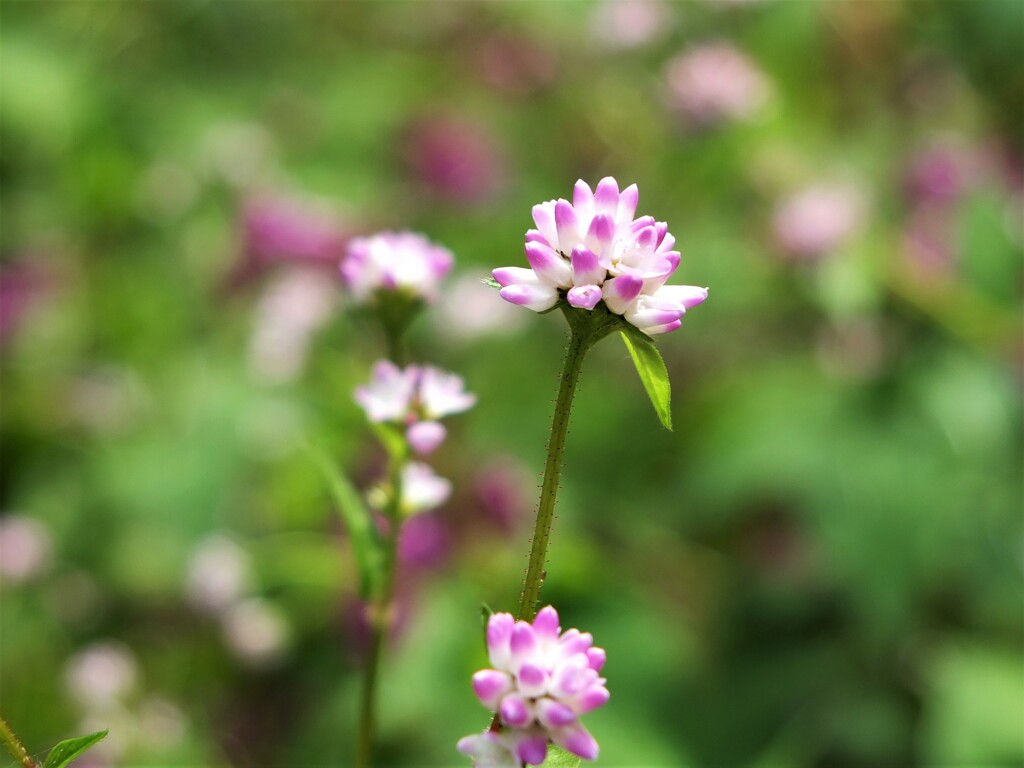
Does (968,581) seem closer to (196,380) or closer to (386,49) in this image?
(196,380)

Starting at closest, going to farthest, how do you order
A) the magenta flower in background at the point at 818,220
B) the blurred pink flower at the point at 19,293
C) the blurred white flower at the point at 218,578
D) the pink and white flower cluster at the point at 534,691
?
the pink and white flower cluster at the point at 534,691, the blurred white flower at the point at 218,578, the magenta flower in background at the point at 818,220, the blurred pink flower at the point at 19,293

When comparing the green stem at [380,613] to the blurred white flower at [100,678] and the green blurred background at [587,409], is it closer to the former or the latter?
the green blurred background at [587,409]

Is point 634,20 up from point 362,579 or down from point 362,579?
up

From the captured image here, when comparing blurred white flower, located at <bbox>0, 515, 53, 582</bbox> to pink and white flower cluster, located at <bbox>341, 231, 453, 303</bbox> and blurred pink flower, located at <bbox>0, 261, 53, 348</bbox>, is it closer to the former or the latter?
blurred pink flower, located at <bbox>0, 261, 53, 348</bbox>

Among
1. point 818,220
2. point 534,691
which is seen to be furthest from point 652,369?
point 818,220

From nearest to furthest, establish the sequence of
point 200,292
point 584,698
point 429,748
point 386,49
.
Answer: point 584,698
point 429,748
point 200,292
point 386,49

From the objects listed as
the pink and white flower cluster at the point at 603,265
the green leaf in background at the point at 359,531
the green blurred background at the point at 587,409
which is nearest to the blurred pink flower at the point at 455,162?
the green blurred background at the point at 587,409

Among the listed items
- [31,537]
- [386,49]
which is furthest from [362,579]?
[386,49]
